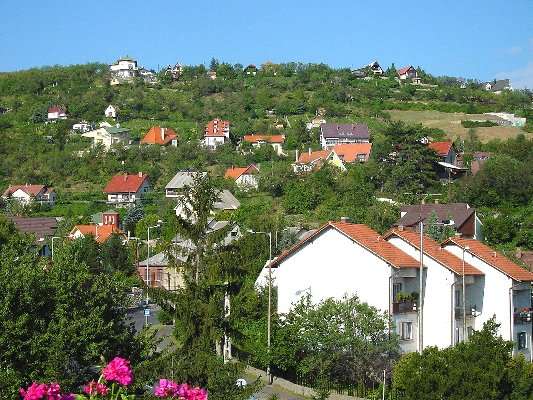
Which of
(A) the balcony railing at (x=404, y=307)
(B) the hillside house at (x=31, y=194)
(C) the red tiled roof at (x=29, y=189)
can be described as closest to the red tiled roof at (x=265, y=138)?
(B) the hillside house at (x=31, y=194)

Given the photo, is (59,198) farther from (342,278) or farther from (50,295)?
(50,295)

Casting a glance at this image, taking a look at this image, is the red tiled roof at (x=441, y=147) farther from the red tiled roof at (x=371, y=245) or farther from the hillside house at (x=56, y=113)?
the hillside house at (x=56, y=113)

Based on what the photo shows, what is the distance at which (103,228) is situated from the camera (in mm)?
86750

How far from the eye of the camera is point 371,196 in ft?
286

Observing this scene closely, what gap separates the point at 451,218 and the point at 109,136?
6017 centimetres

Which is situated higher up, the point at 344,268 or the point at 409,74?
the point at 409,74

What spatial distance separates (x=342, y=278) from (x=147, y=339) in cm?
1571

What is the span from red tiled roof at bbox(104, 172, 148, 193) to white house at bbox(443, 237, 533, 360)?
58.6 m

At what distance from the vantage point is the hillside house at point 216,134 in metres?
122

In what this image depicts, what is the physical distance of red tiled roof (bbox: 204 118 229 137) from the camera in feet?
405

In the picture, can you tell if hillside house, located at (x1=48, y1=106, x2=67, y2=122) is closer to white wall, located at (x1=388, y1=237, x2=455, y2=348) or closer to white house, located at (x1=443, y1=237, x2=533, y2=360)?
white house, located at (x1=443, y1=237, x2=533, y2=360)

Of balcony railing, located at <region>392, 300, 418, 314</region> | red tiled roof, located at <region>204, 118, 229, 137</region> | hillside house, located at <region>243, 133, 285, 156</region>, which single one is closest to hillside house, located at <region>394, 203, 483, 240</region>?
balcony railing, located at <region>392, 300, 418, 314</region>

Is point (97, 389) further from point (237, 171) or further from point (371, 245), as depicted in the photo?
point (237, 171)

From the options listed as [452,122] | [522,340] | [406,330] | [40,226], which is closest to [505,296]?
[522,340]
